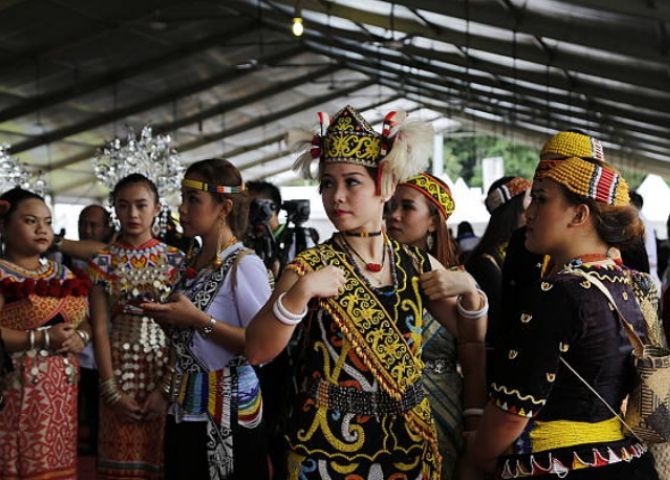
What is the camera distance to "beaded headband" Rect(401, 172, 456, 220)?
3473mm

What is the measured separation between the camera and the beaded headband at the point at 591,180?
2160 mm

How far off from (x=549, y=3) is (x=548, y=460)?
8.00 m

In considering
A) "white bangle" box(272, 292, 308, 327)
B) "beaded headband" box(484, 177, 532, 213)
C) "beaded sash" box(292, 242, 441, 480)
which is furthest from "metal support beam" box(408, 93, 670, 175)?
"white bangle" box(272, 292, 308, 327)

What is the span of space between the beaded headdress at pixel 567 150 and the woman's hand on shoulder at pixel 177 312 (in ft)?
4.02

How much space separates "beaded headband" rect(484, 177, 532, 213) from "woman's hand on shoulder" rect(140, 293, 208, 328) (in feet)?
4.74

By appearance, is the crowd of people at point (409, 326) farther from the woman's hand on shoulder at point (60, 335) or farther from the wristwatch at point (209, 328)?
the woman's hand on shoulder at point (60, 335)

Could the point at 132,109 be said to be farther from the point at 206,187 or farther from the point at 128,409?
the point at 206,187

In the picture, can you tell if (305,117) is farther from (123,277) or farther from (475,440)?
(475,440)

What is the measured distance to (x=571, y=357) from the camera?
2.07 metres

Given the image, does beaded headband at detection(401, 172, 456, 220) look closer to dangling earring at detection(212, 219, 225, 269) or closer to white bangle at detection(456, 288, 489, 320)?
dangling earring at detection(212, 219, 225, 269)

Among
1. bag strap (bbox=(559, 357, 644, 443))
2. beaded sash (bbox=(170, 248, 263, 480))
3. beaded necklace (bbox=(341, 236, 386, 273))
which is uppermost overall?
beaded necklace (bbox=(341, 236, 386, 273))

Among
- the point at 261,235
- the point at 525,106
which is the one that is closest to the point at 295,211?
the point at 261,235

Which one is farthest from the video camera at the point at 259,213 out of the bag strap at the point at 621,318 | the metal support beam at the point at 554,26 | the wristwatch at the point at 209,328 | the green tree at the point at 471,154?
the green tree at the point at 471,154

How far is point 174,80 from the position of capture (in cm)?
1842
